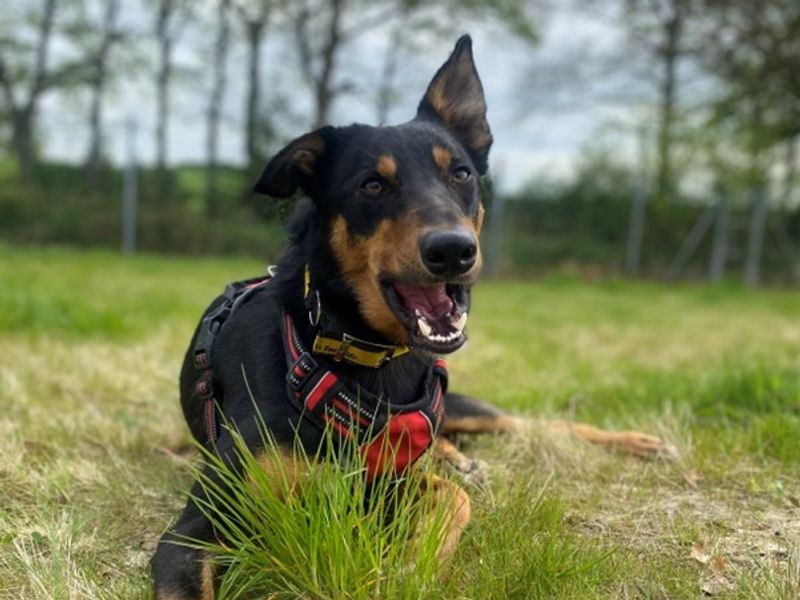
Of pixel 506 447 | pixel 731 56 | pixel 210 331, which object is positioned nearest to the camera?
pixel 210 331

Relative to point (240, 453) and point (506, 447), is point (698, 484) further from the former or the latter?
point (240, 453)

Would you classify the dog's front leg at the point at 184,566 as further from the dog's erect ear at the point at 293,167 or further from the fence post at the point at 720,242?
the fence post at the point at 720,242

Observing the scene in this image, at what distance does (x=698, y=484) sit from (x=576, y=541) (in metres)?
1.00

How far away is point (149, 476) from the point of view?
3252 millimetres

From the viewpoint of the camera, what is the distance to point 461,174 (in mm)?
2777

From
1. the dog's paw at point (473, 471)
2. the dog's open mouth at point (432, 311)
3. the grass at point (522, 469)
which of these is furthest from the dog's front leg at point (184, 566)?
the dog's paw at point (473, 471)

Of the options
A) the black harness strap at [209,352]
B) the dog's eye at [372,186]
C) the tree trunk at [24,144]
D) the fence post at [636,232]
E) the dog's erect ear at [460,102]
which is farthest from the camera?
the fence post at [636,232]

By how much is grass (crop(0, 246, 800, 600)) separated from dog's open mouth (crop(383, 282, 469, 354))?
564 mm

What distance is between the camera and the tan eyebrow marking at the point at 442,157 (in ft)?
8.91

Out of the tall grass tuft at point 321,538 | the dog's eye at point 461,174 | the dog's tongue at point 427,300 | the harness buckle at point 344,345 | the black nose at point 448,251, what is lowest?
the tall grass tuft at point 321,538

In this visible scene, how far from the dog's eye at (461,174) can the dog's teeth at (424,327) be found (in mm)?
566

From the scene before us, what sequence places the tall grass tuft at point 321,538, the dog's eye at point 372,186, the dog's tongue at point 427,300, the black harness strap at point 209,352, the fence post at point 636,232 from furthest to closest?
the fence post at point 636,232, the black harness strap at point 209,352, the dog's eye at point 372,186, the dog's tongue at point 427,300, the tall grass tuft at point 321,538

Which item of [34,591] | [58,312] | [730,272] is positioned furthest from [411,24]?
[34,591]

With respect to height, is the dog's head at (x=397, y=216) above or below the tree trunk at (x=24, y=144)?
below
